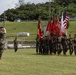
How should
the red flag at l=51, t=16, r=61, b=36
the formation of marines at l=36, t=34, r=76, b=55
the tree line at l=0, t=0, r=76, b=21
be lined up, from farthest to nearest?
the tree line at l=0, t=0, r=76, b=21, the red flag at l=51, t=16, r=61, b=36, the formation of marines at l=36, t=34, r=76, b=55

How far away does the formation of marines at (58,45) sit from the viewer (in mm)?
30391

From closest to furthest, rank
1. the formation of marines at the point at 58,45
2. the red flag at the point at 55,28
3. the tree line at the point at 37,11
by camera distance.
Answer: the formation of marines at the point at 58,45, the red flag at the point at 55,28, the tree line at the point at 37,11

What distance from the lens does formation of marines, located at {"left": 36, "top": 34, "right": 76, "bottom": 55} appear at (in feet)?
99.7

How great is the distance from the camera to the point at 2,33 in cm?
2156

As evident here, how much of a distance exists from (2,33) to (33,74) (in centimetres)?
689

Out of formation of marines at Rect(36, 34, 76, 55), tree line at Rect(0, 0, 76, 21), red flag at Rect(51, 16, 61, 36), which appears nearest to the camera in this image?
formation of marines at Rect(36, 34, 76, 55)

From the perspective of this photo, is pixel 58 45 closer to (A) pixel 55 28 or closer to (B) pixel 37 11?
A: (A) pixel 55 28

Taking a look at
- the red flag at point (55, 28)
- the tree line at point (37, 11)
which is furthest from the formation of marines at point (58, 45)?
the tree line at point (37, 11)

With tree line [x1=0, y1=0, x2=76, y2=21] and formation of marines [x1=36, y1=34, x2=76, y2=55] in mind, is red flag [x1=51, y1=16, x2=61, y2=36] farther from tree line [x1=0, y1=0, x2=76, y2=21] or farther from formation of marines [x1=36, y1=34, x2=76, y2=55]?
tree line [x1=0, y1=0, x2=76, y2=21]

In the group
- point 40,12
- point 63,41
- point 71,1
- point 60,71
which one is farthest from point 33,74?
point 71,1

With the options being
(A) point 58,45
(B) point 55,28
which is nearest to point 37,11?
(B) point 55,28

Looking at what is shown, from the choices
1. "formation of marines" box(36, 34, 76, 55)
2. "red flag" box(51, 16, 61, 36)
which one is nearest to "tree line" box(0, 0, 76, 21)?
"red flag" box(51, 16, 61, 36)

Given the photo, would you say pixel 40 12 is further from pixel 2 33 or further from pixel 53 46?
pixel 2 33

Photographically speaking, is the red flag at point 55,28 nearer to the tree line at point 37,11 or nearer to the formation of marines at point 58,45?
the formation of marines at point 58,45
